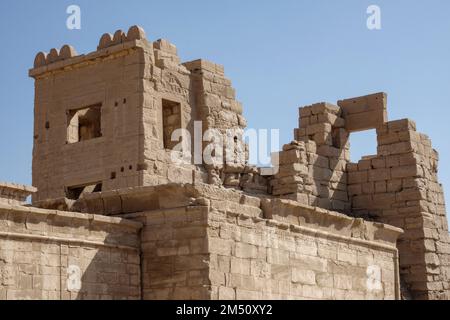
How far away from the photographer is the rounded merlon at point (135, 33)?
1975cm

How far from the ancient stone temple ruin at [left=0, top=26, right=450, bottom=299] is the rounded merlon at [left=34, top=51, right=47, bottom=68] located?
1.1 inches

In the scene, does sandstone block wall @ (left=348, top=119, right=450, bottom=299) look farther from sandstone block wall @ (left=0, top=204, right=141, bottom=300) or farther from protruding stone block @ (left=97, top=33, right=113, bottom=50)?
sandstone block wall @ (left=0, top=204, right=141, bottom=300)

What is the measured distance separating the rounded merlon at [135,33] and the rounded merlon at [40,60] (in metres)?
2.18

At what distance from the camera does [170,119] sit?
2073 cm

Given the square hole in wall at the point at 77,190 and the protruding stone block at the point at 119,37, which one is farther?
the square hole in wall at the point at 77,190

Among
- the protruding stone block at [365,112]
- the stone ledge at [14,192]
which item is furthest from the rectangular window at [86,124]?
the protruding stone block at [365,112]

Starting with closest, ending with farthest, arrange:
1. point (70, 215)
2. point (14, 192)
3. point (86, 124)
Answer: point (70, 215)
point (14, 192)
point (86, 124)

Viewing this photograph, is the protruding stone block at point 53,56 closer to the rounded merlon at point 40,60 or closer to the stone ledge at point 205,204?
the rounded merlon at point 40,60

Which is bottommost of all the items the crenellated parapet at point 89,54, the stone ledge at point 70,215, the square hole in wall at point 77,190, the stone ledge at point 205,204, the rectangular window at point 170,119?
the stone ledge at point 70,215

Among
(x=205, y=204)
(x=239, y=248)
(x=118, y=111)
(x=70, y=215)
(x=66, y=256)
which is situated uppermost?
(x=118, y=111)

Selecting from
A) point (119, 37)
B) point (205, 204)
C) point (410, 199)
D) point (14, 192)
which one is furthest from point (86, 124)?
point (205, 204)

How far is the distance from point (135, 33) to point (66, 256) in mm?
8192

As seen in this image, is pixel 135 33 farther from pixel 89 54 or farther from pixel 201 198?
pixel 201 198

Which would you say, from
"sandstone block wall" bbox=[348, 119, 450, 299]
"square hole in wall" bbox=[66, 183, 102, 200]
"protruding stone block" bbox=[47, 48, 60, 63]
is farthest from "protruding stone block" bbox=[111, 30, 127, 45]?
"sandstone block wall" bbox=[348, 119, 450, 299]
